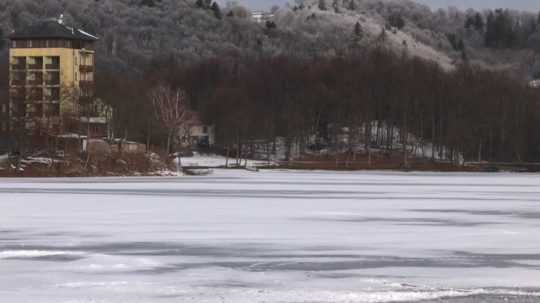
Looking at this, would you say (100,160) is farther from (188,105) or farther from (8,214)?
(188,105)

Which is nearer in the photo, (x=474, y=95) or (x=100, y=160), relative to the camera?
(x=100, y=160)

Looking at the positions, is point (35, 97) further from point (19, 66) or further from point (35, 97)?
point (19, 66)

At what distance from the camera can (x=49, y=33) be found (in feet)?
377

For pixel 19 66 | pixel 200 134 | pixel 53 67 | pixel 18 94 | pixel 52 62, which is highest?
pixel 52 62

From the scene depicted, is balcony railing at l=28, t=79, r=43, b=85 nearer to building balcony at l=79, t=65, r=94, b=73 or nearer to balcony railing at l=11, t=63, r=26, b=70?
balcony railing at l=11, t=63, r=26, b=70

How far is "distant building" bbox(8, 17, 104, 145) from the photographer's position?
98.6 meters

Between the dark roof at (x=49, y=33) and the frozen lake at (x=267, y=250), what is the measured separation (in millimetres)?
71784

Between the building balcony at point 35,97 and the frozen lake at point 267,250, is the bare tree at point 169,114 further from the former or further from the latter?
the frozen lake at point 267,250

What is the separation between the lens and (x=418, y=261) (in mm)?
24750

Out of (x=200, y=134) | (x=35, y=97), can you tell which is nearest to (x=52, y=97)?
(x=35, y=97)

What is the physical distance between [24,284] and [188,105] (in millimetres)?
124904

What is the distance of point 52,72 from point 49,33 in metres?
4.89

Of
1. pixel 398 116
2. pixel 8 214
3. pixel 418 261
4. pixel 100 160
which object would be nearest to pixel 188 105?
pixel 398 116

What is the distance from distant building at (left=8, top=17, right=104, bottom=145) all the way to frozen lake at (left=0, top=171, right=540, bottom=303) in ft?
179
